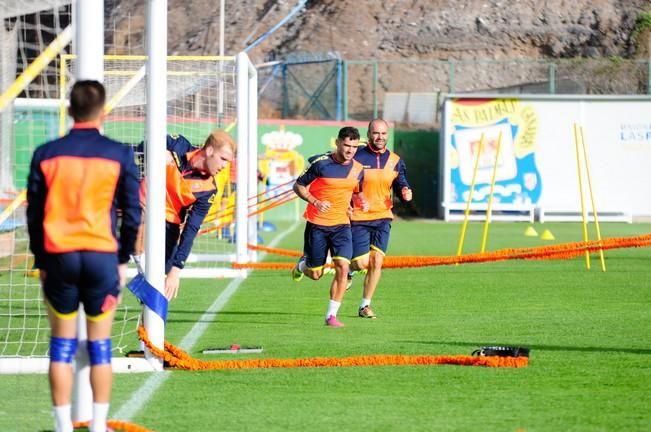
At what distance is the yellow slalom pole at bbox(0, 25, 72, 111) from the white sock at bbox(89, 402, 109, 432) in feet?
12.8

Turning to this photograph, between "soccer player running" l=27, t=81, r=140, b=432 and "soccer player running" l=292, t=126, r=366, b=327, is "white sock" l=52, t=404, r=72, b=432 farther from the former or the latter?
"soccer player running" l=292, t=126, r=366, b=327

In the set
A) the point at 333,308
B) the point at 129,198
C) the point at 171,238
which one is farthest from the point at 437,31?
the point at 129,198

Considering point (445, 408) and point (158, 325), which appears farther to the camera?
point (158, 325)

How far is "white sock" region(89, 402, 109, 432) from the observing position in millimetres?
6750

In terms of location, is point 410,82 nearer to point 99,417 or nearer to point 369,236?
point 369,236

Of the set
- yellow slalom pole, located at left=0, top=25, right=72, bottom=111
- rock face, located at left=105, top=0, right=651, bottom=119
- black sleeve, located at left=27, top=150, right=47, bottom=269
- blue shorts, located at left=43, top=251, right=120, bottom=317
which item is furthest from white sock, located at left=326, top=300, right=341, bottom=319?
rock face, located at left=105, top=0, right=651, bottom=119

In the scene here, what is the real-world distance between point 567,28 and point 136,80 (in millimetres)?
45380

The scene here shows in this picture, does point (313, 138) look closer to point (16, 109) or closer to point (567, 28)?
point (567, 28)

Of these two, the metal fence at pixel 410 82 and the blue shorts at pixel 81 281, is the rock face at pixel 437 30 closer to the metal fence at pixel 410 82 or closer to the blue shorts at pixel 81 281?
the metal fence at pixel 410 82

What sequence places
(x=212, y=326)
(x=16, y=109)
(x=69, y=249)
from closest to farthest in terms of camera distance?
(x=69, y=249) < (x=16, y=109) < (x=212, y=326)

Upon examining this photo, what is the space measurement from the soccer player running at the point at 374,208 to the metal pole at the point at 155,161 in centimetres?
413

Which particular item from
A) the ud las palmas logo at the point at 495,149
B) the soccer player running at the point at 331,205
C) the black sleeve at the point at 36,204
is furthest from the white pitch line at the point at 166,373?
the ud las palmas logo at the point at 495,149

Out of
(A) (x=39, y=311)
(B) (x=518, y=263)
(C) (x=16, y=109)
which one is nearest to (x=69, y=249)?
(C) (x=16, y=109)

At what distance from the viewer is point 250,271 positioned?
20.1 meters
